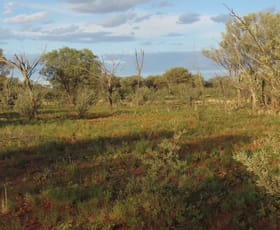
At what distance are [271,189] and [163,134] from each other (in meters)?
8.44

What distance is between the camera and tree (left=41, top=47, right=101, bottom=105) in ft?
150

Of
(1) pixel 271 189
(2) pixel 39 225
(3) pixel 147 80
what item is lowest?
(2) pixel 39 225

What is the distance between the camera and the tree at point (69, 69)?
45.8 metres

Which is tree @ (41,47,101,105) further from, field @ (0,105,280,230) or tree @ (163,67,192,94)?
field @ (0,105,280,230)

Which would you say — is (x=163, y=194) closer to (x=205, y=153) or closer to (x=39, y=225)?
(x=39, y=225)

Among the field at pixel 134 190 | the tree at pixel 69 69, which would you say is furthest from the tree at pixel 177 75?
the field at pixel 134 190

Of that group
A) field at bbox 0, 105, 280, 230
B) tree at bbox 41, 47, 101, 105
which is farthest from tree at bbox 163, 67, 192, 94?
field at bbox 0, 105, 280, 230

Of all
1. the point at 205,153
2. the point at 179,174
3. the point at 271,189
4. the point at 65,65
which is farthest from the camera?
the point at 65,65

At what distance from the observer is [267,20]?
23.9m

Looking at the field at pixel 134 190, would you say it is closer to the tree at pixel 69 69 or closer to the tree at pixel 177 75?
the tree at pixel 69 69

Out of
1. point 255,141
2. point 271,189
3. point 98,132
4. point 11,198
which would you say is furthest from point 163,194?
point 98,132

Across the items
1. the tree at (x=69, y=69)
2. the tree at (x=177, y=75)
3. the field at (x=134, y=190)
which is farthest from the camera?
the tree at (x=177, y=75)

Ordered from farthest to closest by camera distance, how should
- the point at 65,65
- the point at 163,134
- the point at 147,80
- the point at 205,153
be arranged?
the point at 147,80 < the point at 65,65 < the point at 163,134 < the point at 205,153

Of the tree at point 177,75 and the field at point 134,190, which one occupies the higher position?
the tree at point 177,75
